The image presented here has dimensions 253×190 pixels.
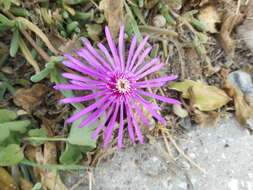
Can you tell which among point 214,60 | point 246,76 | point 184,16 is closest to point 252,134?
point 246,76

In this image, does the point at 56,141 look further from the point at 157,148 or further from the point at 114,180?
the point at 157,148

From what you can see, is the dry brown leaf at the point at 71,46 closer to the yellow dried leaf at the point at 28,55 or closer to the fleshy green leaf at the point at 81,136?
the yellow dried leaf at the point at 28,55

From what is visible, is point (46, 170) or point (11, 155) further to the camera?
point (46, 170)

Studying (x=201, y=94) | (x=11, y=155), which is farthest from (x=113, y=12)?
(x=11, y=155)

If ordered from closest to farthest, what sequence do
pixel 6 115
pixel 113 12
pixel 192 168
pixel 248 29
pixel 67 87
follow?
pixel 67 87 < pixel 6 115 < pixel 113 12 < pixel 192 168 < pixel 248 29

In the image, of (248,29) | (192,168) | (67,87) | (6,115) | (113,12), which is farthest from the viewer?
(248,29)

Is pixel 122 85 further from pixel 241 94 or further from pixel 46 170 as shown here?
pixel 241 94
